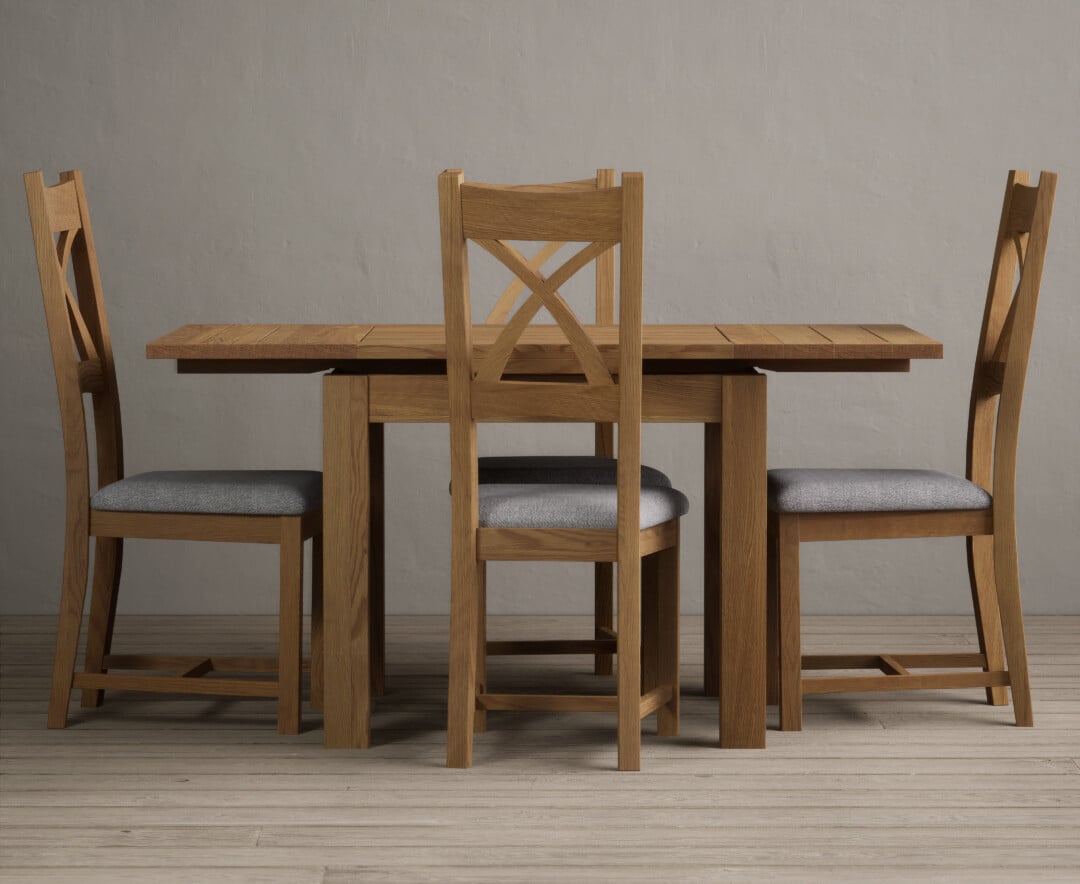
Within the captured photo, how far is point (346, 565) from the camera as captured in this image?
2947mm

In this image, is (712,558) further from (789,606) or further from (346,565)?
(346,565)

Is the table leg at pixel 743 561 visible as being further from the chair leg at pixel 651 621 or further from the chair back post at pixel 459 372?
the chair back post at pixel 459 372

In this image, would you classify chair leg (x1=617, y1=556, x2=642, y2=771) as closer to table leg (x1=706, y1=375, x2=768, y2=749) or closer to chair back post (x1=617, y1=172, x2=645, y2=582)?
chair back post (x1=617, y1=172, x2=645, y2=582)

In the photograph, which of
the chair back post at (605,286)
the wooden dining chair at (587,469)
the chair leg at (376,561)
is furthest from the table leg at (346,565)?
the chair back post at (605,286)

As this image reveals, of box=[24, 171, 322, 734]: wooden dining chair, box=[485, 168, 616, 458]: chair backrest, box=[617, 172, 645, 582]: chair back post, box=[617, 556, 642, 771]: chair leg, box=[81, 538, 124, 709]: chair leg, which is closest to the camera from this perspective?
box=[617, 172, 645, 582]: chair back post

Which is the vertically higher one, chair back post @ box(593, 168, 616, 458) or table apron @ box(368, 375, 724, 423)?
chair back post @ box(593, 168, 616, 458)

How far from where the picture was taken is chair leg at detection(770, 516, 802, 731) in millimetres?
3002

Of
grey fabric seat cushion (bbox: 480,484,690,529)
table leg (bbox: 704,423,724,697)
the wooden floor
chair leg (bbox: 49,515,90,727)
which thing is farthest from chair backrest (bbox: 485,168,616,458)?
chair leg (bbox: 49,515,90,727)

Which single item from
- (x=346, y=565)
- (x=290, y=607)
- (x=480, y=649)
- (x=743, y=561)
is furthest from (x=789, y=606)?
(x=290, y=607)

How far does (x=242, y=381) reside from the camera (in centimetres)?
425

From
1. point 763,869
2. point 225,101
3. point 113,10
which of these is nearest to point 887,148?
point 225,101

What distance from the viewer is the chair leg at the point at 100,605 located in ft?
10.6

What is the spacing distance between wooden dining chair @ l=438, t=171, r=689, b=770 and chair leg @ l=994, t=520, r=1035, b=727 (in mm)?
679

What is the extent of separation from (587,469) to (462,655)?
0.69 m
